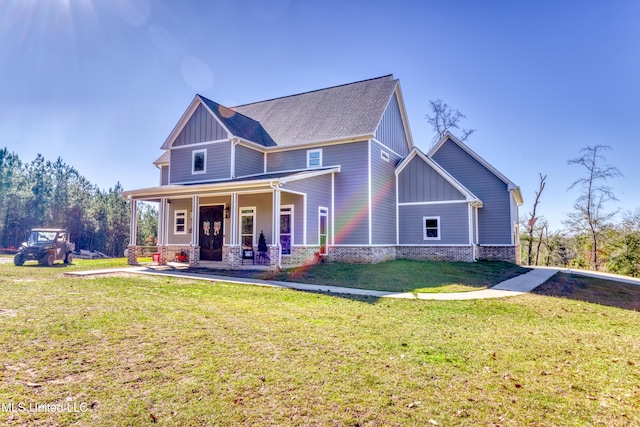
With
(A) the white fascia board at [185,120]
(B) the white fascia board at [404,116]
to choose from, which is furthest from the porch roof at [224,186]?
(B) the white fascia board at [404,116]

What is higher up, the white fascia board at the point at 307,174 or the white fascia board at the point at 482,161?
the white fascia board at the point at 482,161

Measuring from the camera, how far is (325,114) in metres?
18.8

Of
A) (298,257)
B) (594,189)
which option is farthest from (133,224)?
(594,189)

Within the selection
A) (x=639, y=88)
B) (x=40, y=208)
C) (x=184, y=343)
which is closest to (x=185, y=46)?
(x=184, y=343)

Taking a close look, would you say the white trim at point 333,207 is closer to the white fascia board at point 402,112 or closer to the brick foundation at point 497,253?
the white fascia board at point 402,112

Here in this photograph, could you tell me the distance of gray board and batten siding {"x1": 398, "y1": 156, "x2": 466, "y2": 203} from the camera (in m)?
17.8

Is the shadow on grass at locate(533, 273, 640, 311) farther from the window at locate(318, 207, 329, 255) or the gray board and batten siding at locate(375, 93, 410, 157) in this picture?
the gray board and batten siding at locate(375, 93, 410, 157)

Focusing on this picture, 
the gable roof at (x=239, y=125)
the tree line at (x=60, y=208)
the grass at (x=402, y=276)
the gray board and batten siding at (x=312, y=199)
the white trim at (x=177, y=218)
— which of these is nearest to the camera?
the grass at (x=402, y=276)

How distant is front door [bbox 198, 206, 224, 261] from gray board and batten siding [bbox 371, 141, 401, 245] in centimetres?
722

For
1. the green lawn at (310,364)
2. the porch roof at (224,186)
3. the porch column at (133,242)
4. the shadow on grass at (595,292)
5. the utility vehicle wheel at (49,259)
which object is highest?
the porch roof at (224,186)

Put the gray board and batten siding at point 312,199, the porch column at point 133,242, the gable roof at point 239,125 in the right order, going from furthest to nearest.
Result: 1. the gable roof at point 239,125
2. the porch column at point 133,242
3. the gray board and batten siding at point 312,199

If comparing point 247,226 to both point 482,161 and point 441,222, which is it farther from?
point 482,161

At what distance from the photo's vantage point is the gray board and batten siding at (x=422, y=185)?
58.3 feet

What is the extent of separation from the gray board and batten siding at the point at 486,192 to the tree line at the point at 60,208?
31.4m
